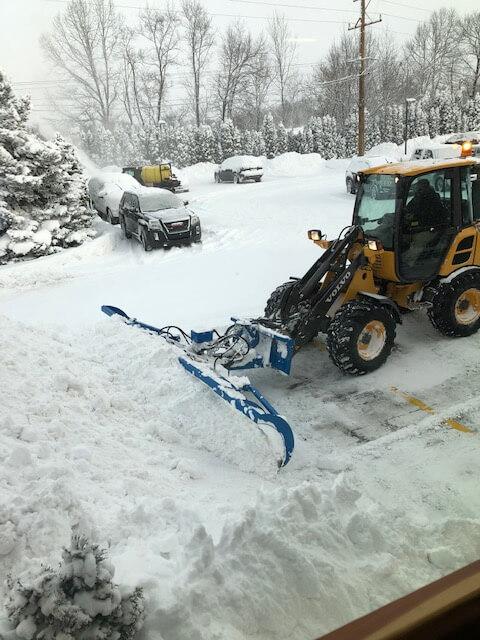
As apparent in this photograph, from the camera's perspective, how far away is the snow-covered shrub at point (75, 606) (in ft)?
4.11

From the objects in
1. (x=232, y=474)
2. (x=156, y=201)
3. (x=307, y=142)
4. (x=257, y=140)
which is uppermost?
(x=307, y=142)

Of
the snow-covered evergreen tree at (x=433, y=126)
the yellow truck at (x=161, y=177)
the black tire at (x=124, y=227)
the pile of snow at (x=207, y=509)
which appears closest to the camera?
the pile of snow at (x=207, y=509)

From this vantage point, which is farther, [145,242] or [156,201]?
[156,201]

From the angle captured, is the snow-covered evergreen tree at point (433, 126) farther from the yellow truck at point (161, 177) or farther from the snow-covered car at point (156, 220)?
the snow-covered car at point (156, 220)

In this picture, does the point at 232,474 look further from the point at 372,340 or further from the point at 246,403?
the point at 372,340

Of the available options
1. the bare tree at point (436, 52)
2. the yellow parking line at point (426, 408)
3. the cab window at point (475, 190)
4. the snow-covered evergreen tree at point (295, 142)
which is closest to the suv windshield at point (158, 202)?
the bare tree at point (436, 52)

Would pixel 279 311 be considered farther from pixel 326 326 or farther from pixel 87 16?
pixel 87 16

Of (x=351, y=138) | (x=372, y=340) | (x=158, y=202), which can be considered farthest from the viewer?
(x=351, y=138)

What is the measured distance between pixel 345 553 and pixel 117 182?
1105cm

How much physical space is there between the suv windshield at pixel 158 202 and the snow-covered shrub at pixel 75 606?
28.3 ft

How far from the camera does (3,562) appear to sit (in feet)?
5.77

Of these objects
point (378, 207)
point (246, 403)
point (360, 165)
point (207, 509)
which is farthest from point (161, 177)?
point (207, 509)

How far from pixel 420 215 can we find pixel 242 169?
14.9m

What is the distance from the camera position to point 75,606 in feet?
4.19
